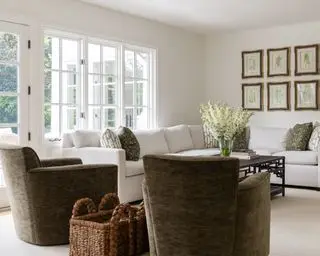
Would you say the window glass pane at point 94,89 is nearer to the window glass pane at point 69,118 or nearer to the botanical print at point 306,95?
the window glass pane at point 69,118

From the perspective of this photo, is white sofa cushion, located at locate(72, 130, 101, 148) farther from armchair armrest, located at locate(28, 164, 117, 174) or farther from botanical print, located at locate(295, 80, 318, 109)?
botanical print, located at locate(295, 80, 318, 109)

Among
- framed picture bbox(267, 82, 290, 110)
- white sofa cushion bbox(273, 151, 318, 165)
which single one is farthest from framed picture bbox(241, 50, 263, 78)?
white sofa cushion bbox(273, 151, 318, 165)

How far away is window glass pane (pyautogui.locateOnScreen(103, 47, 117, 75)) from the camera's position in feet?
21.4

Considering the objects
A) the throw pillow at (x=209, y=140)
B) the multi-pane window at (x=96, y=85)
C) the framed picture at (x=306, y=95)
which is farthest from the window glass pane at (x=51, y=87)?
the framed picture at (x=306, y=95)

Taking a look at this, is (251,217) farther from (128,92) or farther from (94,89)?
(128,92)

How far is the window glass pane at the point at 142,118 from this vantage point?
7121 mm

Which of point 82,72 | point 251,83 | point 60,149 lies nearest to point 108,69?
point 82,72

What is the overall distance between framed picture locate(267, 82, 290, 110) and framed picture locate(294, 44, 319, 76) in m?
0.30

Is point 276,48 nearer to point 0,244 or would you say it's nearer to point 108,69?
point 108,69

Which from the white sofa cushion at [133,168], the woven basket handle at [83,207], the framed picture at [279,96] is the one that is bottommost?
the woven basket handle at [83,207]

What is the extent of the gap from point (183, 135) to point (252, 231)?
4.36 metres

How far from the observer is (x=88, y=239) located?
3170mm

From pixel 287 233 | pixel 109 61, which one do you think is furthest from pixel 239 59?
pixel 287 233

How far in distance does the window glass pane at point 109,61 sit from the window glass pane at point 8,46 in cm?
152
